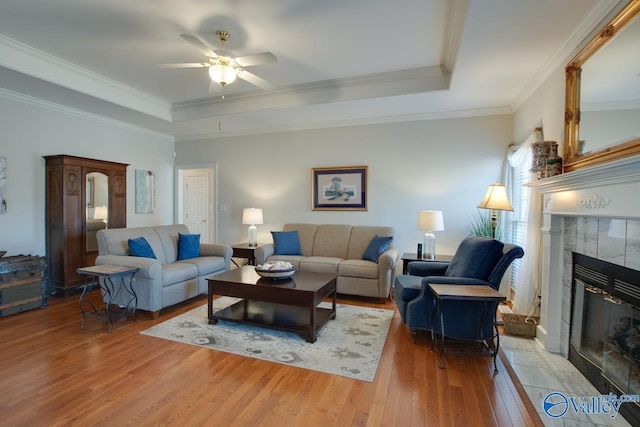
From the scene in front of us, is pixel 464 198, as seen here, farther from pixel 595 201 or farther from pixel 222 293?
pixel 222 293

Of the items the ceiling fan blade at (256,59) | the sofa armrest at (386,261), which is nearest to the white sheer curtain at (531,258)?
the sofa armrest at (386,261)

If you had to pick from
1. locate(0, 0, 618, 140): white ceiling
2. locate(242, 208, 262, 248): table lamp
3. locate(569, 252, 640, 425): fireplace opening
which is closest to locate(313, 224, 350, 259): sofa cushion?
locate(242, 208, 262, 248): table lamp

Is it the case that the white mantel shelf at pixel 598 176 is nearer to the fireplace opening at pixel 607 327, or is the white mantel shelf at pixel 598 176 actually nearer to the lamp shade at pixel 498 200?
the fireplace opening at pixel 607 327

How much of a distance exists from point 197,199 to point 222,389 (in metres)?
4.84

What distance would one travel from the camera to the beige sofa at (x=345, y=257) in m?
3.91

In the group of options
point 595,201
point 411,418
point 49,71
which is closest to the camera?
point 411,418

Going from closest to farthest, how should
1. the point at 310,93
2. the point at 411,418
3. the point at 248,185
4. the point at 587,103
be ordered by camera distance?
the point at 411,418 < the point at 587,103 < the point at 310,93 < the point at 248,185

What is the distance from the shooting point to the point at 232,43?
305cm

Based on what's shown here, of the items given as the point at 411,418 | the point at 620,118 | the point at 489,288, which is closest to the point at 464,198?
the point at 489,288

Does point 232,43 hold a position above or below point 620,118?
above

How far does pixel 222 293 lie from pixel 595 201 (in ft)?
10.4

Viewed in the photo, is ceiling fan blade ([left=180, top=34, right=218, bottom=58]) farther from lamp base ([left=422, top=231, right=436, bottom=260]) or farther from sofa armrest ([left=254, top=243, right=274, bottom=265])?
lamp base ([left=422, top=231, right=436, bottom=260])

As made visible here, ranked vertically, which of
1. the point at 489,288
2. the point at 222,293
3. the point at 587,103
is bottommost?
the point at 222,293

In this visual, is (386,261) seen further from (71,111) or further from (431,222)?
(71,111)
